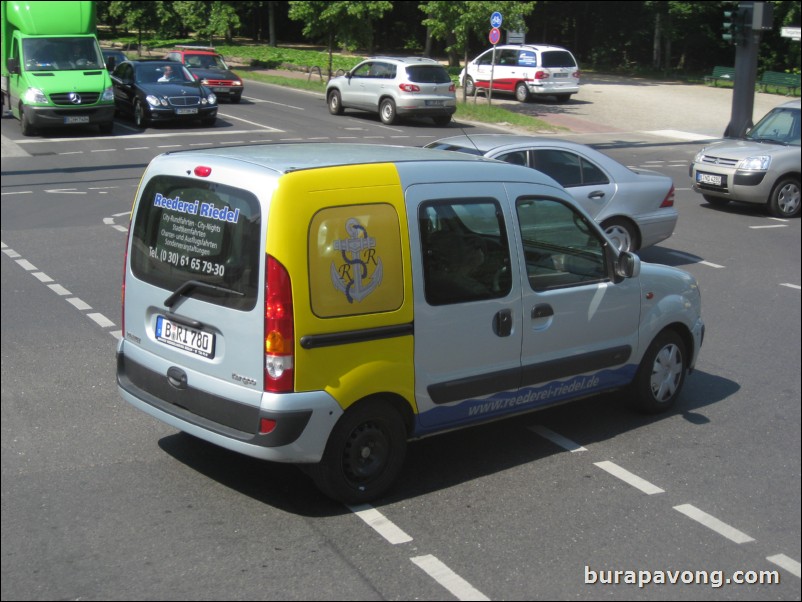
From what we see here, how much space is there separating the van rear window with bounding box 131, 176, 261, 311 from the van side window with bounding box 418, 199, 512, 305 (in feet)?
3.34

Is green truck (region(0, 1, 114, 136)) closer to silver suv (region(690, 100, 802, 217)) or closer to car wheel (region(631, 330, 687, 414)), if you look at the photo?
silver suv (region(690, 100, 802, 217))

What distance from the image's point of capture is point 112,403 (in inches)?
279

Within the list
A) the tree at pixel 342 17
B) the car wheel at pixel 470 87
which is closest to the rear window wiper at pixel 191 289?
the tree at pixel 342 17

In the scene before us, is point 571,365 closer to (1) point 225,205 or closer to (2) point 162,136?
(1) point 225,205

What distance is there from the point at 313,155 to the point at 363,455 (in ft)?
5.69

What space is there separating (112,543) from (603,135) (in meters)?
25.9

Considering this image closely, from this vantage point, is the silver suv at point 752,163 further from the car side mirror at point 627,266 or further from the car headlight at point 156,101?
the car headlight at point 156,101

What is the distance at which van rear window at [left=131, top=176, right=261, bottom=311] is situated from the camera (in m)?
5.25

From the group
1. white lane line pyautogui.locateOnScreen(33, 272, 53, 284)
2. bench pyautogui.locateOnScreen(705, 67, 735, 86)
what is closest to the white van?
white lane line pyautogui.locateOnScreen(33, 272, 53, 284)

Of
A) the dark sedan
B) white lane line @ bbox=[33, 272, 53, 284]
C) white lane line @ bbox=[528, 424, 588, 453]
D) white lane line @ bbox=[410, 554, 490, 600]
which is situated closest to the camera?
white lane line @ bbox=[410, 554, 490, 600]

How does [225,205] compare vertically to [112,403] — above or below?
above

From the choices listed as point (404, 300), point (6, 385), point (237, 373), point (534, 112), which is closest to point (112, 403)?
point (6, 385)

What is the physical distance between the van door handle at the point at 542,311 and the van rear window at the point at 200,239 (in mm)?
1888

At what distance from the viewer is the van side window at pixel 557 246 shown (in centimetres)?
626
